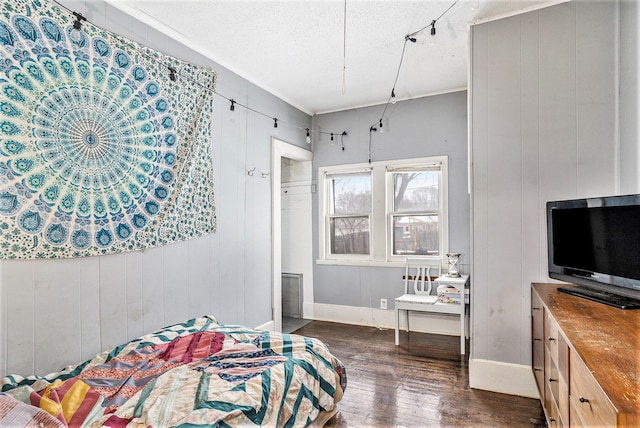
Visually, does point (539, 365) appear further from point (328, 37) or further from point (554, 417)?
point (328, 37)

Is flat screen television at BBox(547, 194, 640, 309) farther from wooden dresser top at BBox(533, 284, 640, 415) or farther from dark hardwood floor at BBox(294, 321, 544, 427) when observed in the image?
dark hardwood floor at BBox(294, 321, 544, 427)

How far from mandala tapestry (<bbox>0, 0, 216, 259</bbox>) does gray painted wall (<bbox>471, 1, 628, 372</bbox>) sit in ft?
7.24

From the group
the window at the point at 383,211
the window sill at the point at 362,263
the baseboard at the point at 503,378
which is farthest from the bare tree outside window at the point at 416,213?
the baseboard at the point at 503,378

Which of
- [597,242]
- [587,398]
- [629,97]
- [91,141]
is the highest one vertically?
[629,97]

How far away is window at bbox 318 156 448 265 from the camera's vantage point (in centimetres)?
419

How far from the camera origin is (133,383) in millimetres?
1872

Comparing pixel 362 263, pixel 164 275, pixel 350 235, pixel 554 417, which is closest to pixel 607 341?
pixel 554 417

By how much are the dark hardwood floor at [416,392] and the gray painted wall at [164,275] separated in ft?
3.96

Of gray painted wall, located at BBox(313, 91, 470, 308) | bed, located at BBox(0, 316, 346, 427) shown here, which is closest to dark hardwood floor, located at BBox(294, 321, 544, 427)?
bed, located at BBox(0, 316, 346, 427)

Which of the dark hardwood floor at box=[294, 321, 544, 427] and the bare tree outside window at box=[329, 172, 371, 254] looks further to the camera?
the bare tree outside window at box=[329, 172, 371, 254]

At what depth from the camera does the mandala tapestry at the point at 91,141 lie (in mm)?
1884

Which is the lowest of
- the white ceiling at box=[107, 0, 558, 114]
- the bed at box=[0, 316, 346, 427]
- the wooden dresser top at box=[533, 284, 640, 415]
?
the bed at box=[0, 316, 346, 427]

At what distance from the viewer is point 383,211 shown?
4.40 metres

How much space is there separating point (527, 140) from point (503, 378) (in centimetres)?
171
